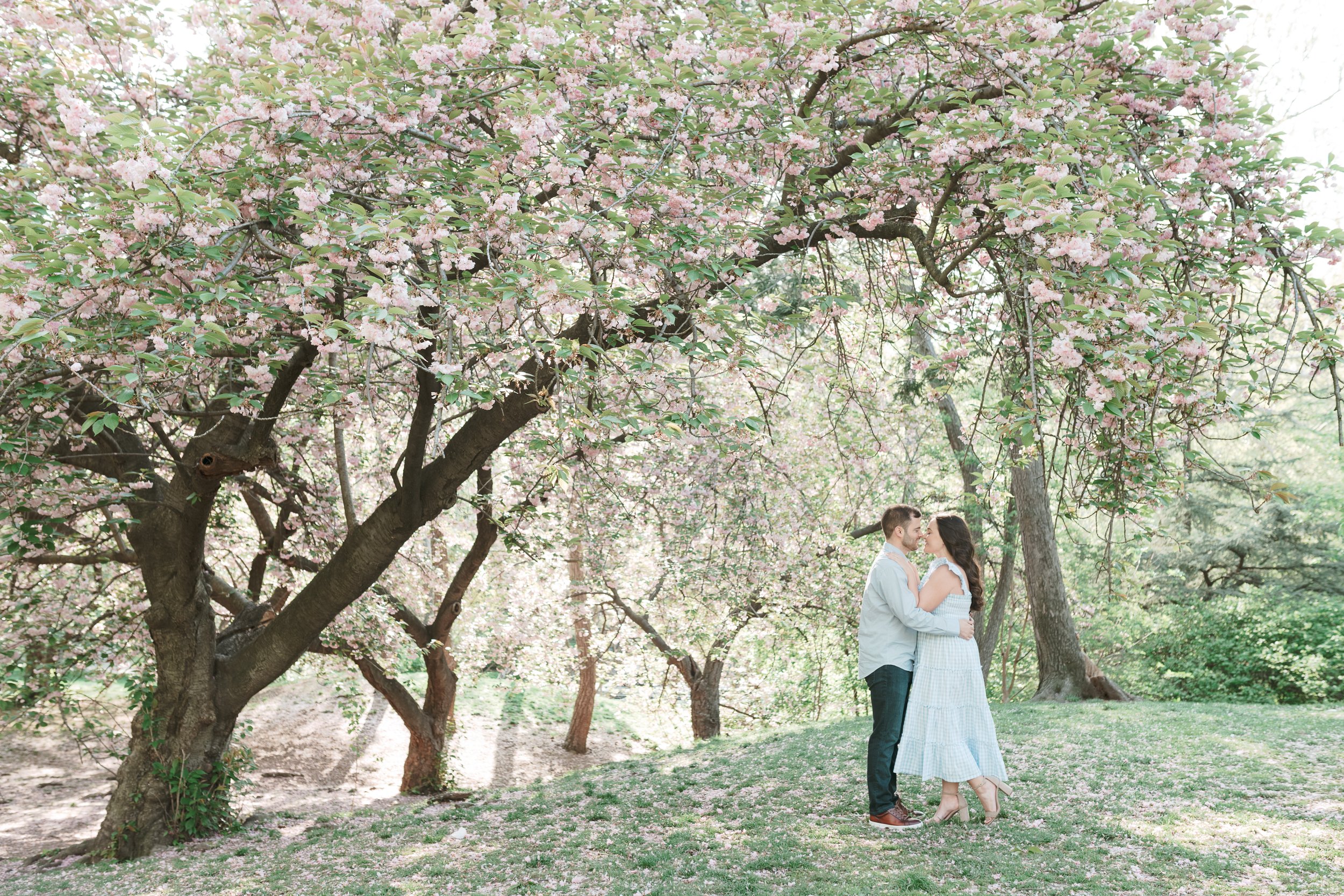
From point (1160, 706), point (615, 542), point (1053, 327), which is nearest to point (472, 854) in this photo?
point (1053, 327)

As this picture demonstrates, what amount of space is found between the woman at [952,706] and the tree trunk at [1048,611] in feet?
22.9

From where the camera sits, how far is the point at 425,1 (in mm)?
4023

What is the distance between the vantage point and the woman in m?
3.88

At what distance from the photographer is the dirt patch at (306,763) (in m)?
9.18

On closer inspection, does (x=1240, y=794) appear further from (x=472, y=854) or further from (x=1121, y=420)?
(x=472, y=854)

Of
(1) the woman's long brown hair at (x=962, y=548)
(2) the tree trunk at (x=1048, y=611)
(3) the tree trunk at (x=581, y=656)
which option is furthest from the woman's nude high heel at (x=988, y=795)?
(2) the tree trunk at (x=1048, y=611)

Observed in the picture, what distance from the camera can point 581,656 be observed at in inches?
512

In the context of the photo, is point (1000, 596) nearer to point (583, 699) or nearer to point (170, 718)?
point (583, 699)

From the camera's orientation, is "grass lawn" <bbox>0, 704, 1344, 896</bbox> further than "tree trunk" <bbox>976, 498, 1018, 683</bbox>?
No

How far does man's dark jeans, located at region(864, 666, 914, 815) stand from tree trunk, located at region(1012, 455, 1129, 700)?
23.5 feet

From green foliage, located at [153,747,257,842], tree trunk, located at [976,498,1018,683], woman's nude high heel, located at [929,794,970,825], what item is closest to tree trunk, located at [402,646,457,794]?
green foliage, located at [153,747,257,842]

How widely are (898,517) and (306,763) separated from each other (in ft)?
37.8

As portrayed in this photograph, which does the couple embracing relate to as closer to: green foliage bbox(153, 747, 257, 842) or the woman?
the woman

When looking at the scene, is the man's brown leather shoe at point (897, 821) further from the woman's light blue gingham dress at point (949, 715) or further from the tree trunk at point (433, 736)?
the tree trunk at point (433, 736)
